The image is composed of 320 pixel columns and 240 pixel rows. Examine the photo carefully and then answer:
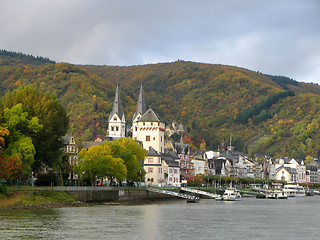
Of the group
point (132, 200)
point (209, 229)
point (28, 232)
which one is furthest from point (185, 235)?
point (132, 200)

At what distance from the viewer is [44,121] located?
359 feet

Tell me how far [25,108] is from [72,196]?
57.0ft

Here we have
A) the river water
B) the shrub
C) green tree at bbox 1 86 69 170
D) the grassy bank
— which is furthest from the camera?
green tree at bbox 1 86 69 170

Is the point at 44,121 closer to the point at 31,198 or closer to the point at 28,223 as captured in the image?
the point at 31,198

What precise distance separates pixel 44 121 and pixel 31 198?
15775mm

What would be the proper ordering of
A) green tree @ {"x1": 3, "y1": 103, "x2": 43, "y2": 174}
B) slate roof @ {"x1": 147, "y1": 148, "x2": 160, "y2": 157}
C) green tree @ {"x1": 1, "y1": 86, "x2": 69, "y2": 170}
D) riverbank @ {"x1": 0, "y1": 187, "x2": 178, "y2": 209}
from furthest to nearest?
slate roof @ {"x1": 147, "y1": 148, "x2": 160, "y2": 157}
green tree @ {"x1": 1, "y1": 86, "x2": 69, "y2": 170}
green tree @ {"x1": 3, "y1": 103, "x2": 43, "y2": 174}
riverbank @ {"x1": 0, "y1": 187, "x2": 178, "y2": 209}

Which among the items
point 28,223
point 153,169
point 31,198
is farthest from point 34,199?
point 153,169

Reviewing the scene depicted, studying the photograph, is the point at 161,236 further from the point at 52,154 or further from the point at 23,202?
the point at 52,154

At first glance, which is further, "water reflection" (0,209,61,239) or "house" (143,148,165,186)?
"house" (143,148,165,186)

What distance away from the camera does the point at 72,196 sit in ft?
365

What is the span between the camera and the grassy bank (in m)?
95.6

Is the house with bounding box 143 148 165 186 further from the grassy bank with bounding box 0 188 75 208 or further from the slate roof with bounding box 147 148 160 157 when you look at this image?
the grassy bank with bounding box 0 188 75 208

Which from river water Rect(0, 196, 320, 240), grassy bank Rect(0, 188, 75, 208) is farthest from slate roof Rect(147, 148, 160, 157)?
river water Rect(0, 196, 320, 240)

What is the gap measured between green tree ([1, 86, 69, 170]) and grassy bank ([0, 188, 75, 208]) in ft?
24.2
